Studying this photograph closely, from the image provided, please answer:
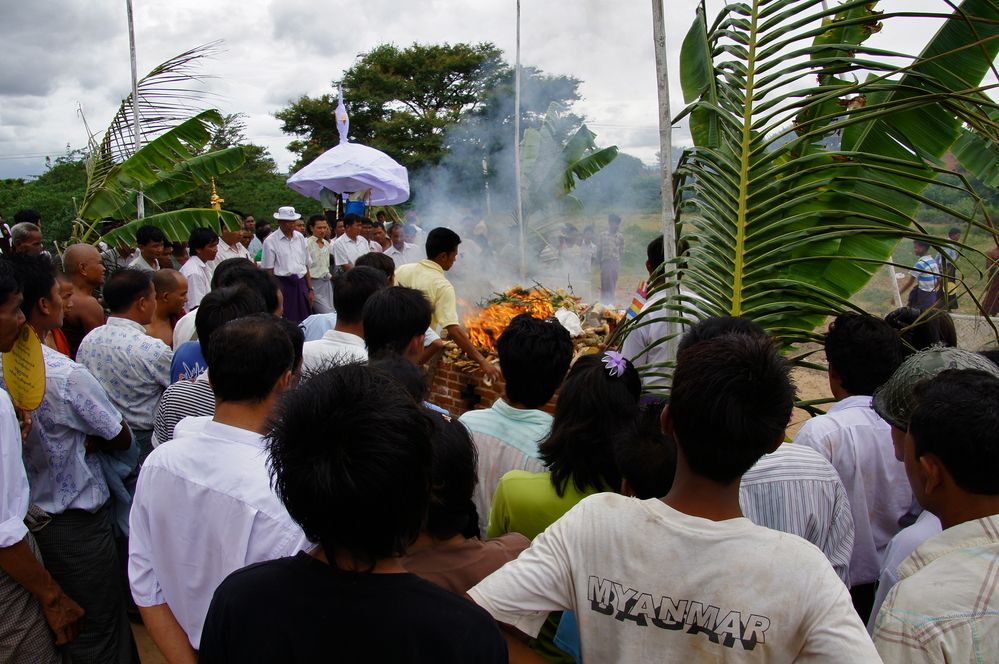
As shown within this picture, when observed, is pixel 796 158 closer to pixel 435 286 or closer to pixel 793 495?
pixel 793 495

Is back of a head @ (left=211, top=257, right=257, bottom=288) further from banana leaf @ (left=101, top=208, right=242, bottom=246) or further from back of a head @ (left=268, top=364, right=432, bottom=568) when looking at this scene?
banana leaf @ (left=101, top=208, right=242, bottom=246)

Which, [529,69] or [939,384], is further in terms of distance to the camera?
[529,69]

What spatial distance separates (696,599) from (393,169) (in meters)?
11.3

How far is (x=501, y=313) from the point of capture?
7.71 meters

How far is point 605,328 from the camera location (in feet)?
24.6

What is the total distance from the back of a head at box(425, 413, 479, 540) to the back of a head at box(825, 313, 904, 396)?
5.69 feet

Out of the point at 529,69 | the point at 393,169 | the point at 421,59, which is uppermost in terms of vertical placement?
the point at 421,59

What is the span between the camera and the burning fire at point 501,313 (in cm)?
712

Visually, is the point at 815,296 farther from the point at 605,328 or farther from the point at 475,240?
the point at 475,240

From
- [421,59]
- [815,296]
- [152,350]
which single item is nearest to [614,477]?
[815,296]

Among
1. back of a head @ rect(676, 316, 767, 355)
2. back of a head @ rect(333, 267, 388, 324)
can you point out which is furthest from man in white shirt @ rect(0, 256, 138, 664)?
back of a head @ rect(676, 316, 767, 355)

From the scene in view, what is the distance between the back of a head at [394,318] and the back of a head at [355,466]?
2.20m

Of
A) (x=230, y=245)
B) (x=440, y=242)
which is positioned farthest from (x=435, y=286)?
(x=230, y=245)

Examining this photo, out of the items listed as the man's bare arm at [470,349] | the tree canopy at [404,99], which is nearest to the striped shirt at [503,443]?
the man's bare arm at [470,349]
